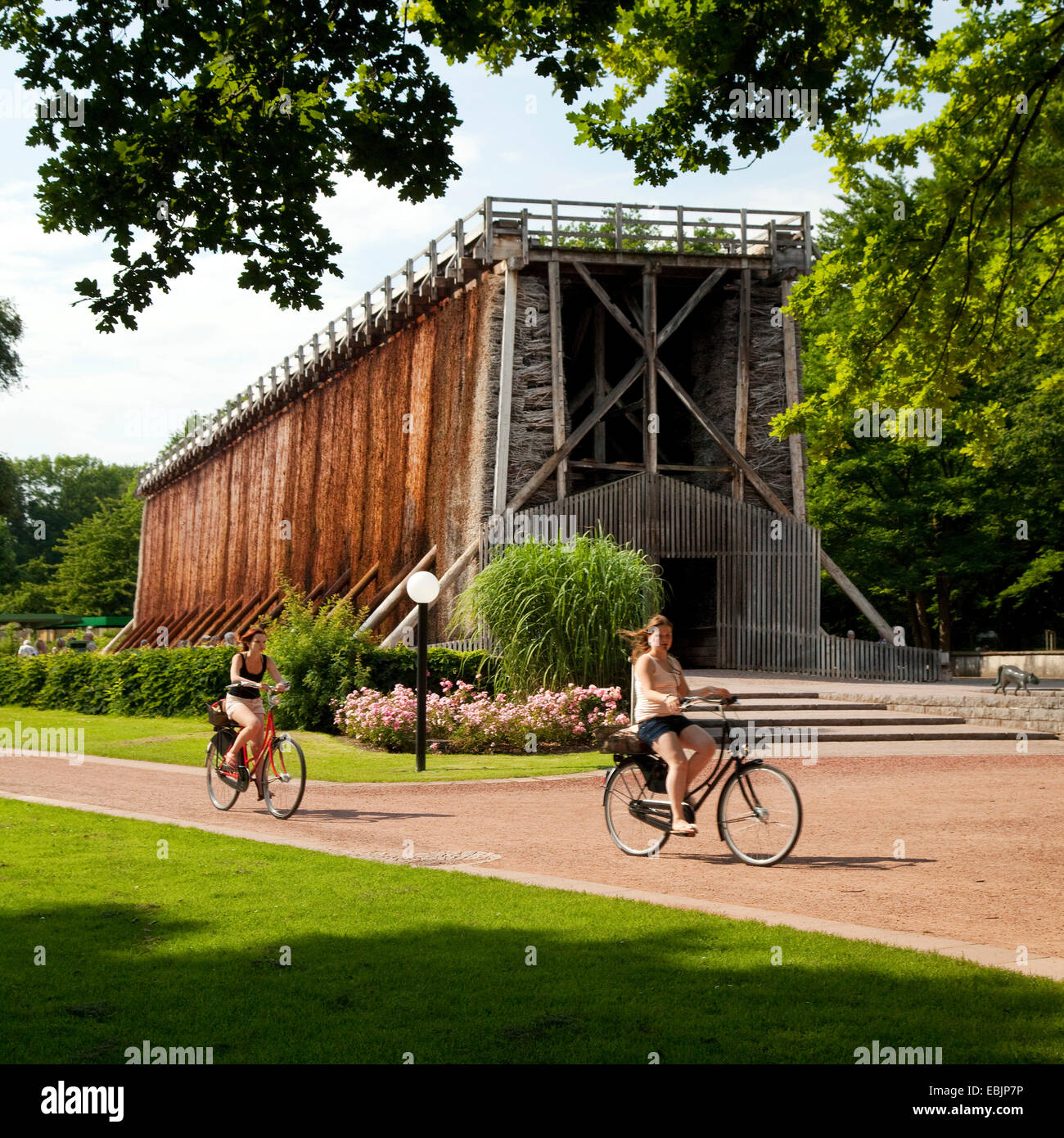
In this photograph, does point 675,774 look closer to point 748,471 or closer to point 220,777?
point 220,777

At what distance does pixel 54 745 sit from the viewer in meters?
19.7

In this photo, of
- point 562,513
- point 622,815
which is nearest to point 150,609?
point 562,513

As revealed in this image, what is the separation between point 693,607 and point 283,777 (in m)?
19.1

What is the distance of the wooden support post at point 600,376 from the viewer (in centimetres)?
2927

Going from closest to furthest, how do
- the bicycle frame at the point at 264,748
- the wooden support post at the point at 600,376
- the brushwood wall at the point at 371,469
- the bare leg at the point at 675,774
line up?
the bare leg at the point at 675,774 < the bicycle frame at the point at 264,748 < the brushwood wall at the point at 371,469 < the wooden support post at the point at 600,376

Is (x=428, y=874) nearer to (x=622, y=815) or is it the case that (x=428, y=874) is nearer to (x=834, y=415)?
(x=622, y=815)

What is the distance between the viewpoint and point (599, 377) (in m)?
29.6

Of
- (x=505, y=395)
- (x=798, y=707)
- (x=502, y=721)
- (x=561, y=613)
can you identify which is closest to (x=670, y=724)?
(x=502, y=721)

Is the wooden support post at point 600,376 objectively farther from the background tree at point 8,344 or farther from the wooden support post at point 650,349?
the background tree at point 8,344

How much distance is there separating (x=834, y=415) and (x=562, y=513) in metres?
10.1

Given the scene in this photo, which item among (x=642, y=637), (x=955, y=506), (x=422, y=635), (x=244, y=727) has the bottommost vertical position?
(x=244, y=727)

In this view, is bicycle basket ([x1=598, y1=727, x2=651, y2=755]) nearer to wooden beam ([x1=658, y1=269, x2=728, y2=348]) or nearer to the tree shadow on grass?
the tree shadow on grass

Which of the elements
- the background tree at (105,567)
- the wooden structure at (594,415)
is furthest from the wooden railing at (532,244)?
the background tree at (105,567)

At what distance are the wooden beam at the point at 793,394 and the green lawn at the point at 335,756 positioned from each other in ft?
42.9
